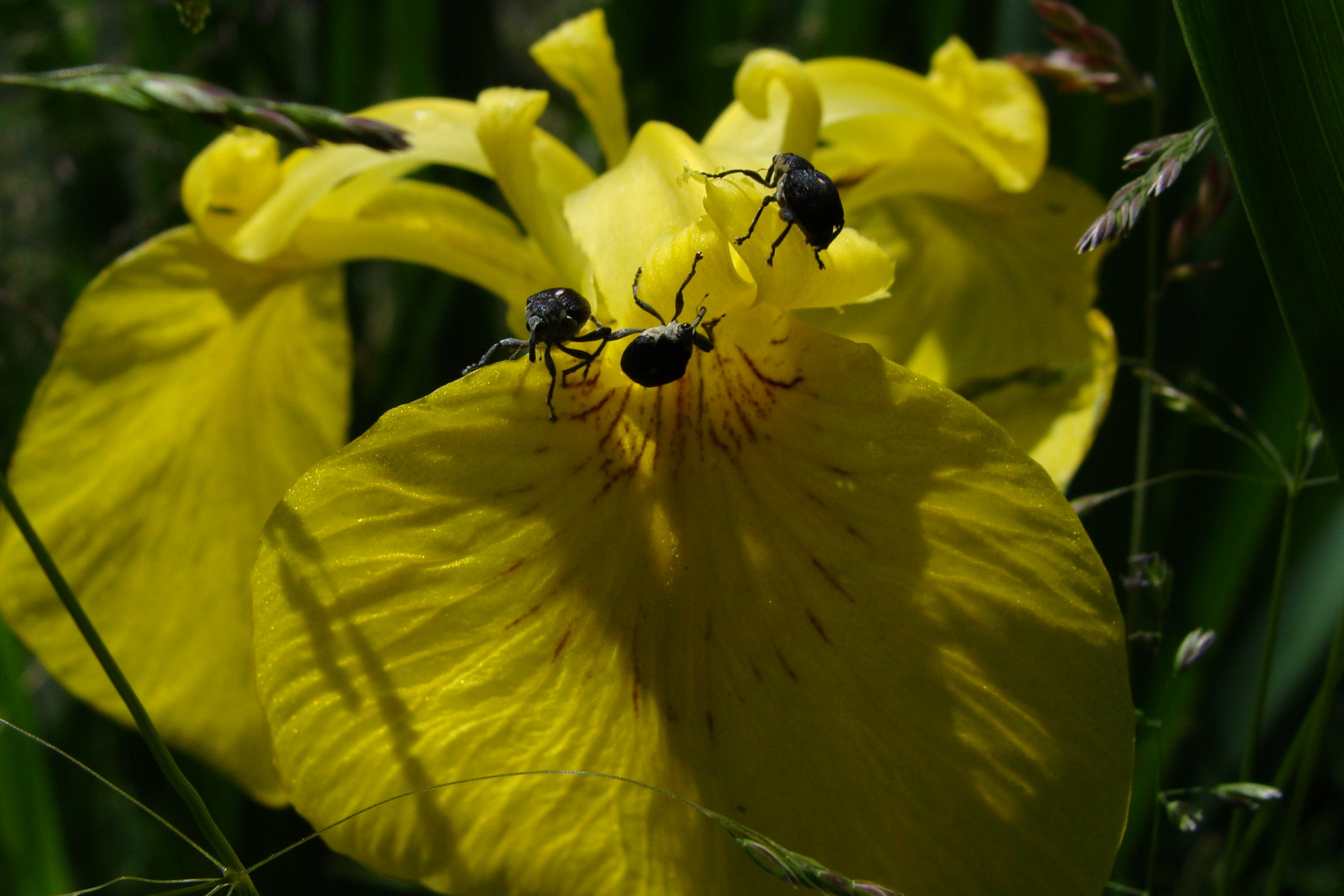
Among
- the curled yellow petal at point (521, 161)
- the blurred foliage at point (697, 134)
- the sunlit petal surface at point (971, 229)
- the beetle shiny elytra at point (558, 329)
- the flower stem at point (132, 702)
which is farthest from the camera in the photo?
the blurred foliage at point (697, 134)

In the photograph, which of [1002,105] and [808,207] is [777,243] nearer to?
[808,207]

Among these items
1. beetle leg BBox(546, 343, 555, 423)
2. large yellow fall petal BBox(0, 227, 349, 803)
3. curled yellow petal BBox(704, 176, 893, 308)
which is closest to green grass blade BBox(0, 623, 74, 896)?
large yellow fall petal BBox(0, 227, 349, 803)

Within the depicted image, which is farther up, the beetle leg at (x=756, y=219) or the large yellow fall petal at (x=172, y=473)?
the beetle leg at (x=756, y=219)

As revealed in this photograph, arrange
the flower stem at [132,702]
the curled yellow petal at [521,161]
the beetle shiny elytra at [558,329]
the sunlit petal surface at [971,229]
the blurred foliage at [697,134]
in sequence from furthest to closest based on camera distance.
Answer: the blurred foliage at [697,134], the sunlit petal surface at [971,229], the curled yellow petal at [521,161], the beetle shiny elytra at [558,329], the flower stem at [132,702]

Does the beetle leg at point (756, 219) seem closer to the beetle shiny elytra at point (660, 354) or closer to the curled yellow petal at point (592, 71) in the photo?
the beetle shiny elytra at point (660, 354)

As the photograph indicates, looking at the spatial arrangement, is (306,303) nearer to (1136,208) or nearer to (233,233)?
(233,233)

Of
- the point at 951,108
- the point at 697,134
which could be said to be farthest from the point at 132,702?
the point at 697,134

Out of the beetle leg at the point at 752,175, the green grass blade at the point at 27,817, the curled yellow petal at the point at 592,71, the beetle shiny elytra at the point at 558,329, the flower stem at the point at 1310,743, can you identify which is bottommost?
the green grass blade at the point at 27,817

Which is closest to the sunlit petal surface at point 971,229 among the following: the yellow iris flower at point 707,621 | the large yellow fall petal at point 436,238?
the large yellow fall petal at point 436,238
